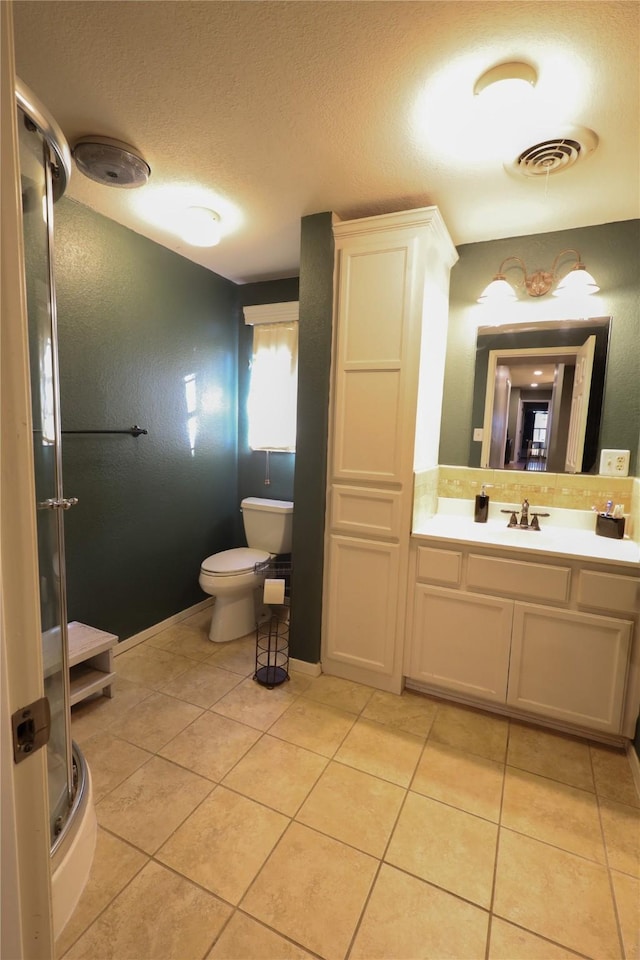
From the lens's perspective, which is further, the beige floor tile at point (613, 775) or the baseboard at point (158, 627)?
the baseboard at point (158, 627)

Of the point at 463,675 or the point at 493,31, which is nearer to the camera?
the point at 493,31

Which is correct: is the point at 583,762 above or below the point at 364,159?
below

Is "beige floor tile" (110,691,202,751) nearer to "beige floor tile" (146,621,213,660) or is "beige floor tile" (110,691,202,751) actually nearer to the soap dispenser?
"beige floor tile" (146,621,213,660)

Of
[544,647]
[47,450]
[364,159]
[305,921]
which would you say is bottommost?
[305,921]

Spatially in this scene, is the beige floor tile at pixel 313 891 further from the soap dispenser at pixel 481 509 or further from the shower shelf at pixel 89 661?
the soap dispenser at pixel 481 509

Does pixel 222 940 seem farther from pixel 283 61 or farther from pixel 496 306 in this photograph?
pixel 496 306

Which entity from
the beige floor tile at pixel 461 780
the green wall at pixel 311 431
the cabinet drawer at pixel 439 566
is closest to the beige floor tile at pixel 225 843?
the beige floor tile at pixel 461 780

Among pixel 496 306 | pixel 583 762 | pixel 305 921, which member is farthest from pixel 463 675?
pixel 496 306

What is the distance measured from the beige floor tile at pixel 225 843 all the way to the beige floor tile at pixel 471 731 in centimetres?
82

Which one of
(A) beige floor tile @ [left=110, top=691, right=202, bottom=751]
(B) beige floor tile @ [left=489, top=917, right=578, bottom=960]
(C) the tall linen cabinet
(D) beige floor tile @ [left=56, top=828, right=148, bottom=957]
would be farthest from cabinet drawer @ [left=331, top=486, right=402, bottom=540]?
(D) beige floor tile @ [left=56, top=828, right=148, bottom=957]

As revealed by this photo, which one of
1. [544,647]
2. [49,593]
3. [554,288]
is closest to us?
[49,593]

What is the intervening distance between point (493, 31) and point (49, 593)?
78.9 inches

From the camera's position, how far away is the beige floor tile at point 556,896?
1.17 m

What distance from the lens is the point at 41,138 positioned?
3.70 feet
